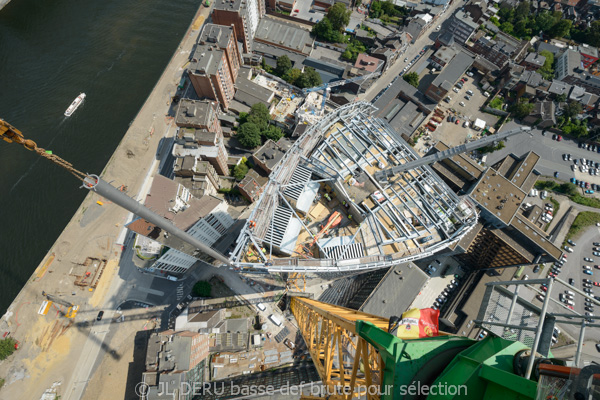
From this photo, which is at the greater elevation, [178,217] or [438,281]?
[178,217]

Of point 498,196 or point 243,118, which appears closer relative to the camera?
point 498,196

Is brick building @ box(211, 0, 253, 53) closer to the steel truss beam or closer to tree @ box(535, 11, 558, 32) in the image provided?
the steel truss beam

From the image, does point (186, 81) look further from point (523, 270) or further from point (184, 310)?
point (523, 270)

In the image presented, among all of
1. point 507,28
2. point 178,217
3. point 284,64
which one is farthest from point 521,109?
point 178,217

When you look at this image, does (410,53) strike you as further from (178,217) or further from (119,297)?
(119,297)

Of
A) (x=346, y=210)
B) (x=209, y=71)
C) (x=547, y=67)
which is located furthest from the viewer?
(x=547, y=67)

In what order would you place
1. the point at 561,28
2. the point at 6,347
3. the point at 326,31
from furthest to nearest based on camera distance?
the point at 561,28 → the point at 326,31 → the point at 6,347
